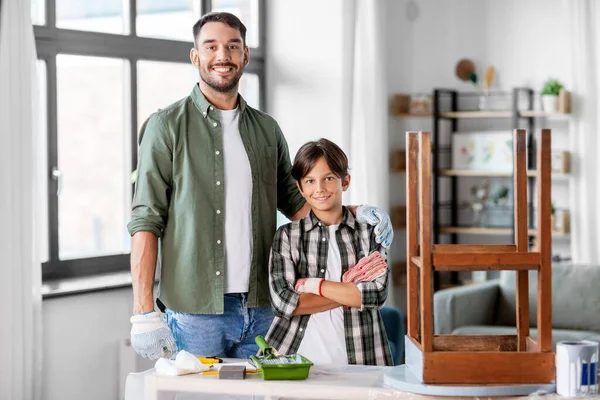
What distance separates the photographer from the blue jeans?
2.53 metres

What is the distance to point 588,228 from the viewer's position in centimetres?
526

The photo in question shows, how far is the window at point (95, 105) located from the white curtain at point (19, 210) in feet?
1.12

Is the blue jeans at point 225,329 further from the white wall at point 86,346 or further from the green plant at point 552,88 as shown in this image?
the green plant at point 552,88

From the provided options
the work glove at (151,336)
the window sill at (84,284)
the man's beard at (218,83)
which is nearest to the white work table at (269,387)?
the work glove at (151,336)

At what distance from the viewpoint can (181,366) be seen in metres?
2.14

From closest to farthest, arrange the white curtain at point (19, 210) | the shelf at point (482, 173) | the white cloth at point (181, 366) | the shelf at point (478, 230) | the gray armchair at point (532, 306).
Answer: the white cloth at point (181, 366), the white curtain at point (19, 210), the gray armchair at point (532, 306), the shelf at point (482, 173), the shelf at point (478, 230)

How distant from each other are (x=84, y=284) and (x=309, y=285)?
2060 mm

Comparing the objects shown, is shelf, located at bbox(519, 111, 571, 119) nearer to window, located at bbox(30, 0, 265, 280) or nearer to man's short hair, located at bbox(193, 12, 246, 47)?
window, located at bbox(30, 0, 265, 280)

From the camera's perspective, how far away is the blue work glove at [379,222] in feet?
7.98

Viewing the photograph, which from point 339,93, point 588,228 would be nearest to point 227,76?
point 339,93

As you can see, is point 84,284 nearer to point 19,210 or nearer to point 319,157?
point 19,210

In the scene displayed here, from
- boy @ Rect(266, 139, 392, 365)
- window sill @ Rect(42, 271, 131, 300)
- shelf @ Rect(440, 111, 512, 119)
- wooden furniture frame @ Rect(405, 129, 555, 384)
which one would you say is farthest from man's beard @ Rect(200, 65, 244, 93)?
shelf @ Rect(440, 111, 512, 119)

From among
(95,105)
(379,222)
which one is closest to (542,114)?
(95,105)

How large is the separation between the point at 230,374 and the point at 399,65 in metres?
4.04
